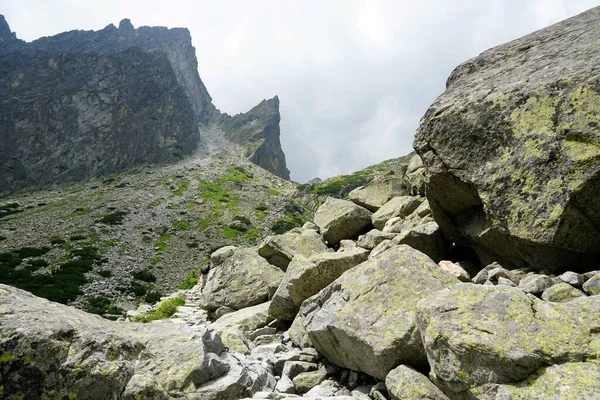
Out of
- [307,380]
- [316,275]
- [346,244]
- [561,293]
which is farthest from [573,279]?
[346,244]

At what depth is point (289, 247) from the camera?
846 inches

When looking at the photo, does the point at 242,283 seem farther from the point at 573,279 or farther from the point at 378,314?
the point at 573,279

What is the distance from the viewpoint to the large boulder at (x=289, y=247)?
69.1 feet

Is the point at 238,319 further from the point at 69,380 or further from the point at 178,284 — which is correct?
the point at 178,284

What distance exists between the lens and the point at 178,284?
150 ft

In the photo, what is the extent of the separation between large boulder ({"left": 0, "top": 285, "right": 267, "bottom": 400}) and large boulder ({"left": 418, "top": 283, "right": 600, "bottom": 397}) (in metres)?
4.40

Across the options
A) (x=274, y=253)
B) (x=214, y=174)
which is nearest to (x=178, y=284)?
(x=274, y=253)

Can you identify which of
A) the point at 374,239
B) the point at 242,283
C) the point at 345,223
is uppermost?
the point at 345,223

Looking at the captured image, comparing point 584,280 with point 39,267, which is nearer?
point 584,280

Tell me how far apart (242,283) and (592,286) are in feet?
52.6

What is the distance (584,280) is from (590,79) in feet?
16.7

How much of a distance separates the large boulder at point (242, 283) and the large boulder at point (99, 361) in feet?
32.8

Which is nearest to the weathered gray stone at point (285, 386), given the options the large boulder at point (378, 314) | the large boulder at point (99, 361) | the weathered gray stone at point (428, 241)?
the large boulder at point (99, 361)

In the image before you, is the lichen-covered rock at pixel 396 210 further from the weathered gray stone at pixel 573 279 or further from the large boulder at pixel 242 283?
the weathered gray stone at pixel 573 279
